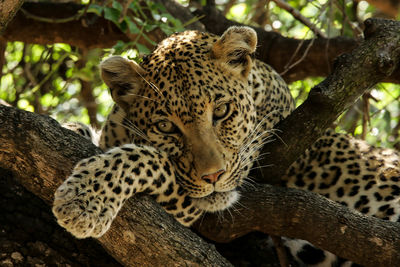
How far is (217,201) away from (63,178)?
1348mm

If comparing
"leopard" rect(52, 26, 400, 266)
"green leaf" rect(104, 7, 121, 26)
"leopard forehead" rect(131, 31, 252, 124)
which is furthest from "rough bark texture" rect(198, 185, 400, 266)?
"green leaf" rect(104, 7, 121, 26)

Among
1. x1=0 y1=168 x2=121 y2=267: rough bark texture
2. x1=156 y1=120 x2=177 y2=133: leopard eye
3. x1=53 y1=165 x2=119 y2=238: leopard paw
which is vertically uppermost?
x1=156 y1=120 x2=177 y2=133: leopard eye

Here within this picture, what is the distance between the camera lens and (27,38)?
707 centimetres

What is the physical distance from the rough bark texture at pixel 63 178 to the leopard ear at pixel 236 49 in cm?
174

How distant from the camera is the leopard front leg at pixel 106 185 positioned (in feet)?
10.2

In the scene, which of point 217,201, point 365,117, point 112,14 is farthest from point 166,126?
point 365,117

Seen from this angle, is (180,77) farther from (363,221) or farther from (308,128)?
(363,221)

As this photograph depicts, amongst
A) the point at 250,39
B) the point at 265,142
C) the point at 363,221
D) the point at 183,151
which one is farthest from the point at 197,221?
the point at 250,39

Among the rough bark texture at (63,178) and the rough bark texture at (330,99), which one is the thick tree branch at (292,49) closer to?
the rough bark texture at (330,99)

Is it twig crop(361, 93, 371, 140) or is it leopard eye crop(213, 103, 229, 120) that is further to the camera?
twig crop(361, 93, 371, 140)

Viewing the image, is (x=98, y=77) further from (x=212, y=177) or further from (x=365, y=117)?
(x=212, y=177)

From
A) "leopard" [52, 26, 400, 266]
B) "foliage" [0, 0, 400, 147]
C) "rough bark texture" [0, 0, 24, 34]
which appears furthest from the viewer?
"foliage" [0, 0, 400, 147]

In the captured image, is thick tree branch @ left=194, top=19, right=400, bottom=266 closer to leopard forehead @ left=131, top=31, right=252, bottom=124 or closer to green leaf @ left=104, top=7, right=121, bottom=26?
leopard forehead @ left=131, top=31, right=252, bottom=124

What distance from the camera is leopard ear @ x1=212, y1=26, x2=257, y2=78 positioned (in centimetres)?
468
